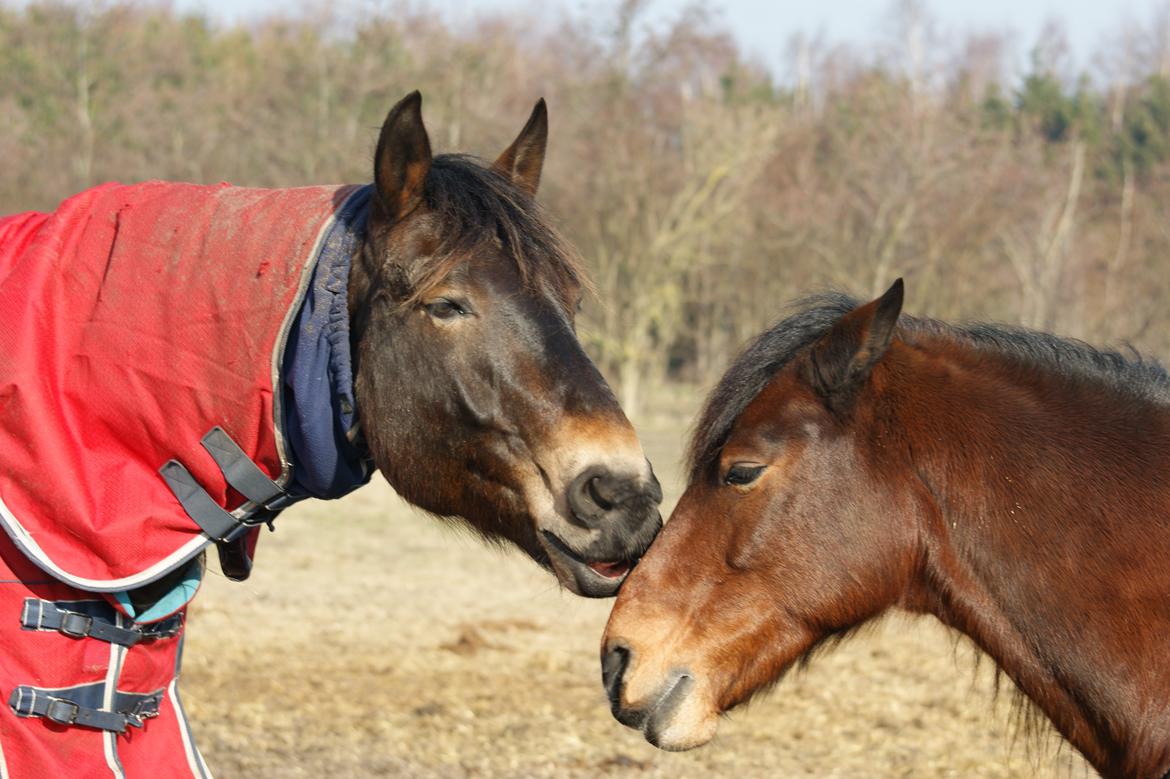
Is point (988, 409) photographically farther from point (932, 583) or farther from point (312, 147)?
point (312, 147)

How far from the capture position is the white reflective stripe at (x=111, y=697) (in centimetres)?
230

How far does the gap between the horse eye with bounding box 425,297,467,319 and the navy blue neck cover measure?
0.54ft

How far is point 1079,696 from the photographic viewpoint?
2600 mm

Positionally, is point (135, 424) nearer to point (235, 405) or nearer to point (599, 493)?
point (235, 405)

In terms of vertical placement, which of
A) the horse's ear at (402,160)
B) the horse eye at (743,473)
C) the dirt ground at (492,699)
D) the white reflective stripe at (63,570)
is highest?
the horse's ear at (402,160)

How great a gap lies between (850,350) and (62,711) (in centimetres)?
176

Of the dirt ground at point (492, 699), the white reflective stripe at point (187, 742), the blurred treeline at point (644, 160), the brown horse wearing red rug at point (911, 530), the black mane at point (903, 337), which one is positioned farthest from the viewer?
the blurred treeline at point (644, 160)

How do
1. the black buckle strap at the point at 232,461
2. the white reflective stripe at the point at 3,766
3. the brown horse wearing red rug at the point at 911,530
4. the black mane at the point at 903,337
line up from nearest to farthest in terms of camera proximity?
the white reflective stripe at the point at 3,766 < the black buckle strap at the point at 232,461 < the brown horse wearing red rug at the point at 911,530 < the black mane at the point at 903,337

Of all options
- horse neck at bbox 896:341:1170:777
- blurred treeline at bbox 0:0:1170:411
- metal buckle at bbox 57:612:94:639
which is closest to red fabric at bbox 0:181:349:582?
metal buckle at bbox 57:612:94:639

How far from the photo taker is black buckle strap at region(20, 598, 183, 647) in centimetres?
227

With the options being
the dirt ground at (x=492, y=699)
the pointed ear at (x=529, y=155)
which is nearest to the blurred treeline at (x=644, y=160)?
the dirt ground at (x=492, y=699)

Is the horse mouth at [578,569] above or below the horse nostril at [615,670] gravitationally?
above

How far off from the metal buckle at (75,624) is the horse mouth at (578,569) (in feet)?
2.88

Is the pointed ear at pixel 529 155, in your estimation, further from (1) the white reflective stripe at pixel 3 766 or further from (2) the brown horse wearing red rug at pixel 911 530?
(1) the white reflective stripe at pixel 3 766
